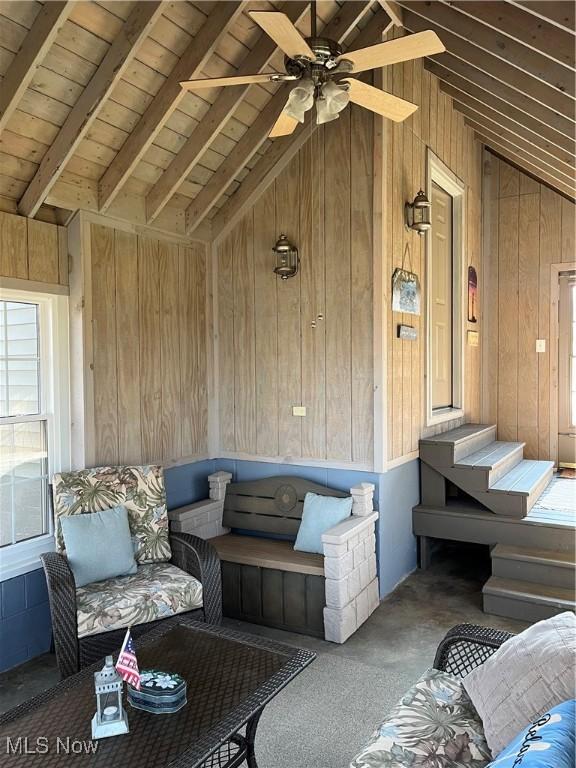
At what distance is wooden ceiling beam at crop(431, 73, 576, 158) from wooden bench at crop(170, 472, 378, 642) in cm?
254

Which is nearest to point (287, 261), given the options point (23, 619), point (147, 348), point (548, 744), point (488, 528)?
point (147, 348)

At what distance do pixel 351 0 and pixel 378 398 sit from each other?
2525 mm

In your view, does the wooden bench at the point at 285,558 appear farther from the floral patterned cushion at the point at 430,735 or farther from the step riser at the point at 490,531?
the floral patterned cushion at the point at 430,735

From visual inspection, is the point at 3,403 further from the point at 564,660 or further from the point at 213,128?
the point at 564,660

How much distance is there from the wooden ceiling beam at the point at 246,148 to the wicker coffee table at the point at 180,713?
2981 mm

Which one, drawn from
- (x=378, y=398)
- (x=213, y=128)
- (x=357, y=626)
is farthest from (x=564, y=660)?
(x=213, y=128)

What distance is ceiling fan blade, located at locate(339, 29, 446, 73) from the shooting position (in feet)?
7.14

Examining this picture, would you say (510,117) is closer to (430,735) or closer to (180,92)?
(180,92)

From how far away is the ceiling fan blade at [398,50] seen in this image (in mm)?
2175

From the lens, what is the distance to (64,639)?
8.88 feet

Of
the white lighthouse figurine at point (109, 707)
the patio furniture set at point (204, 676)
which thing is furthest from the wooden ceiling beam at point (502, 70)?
the white lighthouse figurine at point (109, 707)

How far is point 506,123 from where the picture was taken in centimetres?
457

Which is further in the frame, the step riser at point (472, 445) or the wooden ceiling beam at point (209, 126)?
the step riser at point (472, 445)

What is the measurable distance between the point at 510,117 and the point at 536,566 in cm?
313
